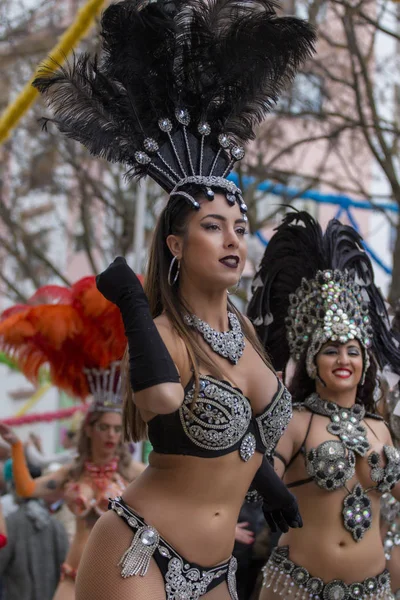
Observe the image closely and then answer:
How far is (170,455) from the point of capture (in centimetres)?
346

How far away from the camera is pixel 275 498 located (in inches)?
152

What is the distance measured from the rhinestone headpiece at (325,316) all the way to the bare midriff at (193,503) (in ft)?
4.73

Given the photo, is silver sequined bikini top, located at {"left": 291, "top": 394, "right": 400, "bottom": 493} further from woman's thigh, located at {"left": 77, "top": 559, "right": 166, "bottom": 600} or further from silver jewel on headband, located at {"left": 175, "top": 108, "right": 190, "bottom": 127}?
silver jewel on headband, located at {"left": 175, "top": 108, "right": 190, "bottom": 127}

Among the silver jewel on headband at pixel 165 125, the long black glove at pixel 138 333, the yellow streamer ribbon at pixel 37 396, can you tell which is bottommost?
the yellow streamer ribbon at pixel 37 396

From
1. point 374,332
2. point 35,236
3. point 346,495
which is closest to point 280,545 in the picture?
point 346,495

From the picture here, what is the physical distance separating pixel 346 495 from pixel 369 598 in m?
0.47

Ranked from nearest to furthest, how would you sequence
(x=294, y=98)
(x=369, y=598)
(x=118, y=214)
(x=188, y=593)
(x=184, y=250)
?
(x=188, y=593), (x=184, y=250), (x=369, y=598), (x=294, y=98), (x=118, y=214)

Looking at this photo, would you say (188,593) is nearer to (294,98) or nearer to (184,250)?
(184,250)

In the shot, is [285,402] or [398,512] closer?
[285,402]

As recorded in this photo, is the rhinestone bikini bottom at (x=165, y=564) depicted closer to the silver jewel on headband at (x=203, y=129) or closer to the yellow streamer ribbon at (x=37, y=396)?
the silver jewel on headband at (x=203, y=129)

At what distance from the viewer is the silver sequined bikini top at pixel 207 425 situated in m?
3.42

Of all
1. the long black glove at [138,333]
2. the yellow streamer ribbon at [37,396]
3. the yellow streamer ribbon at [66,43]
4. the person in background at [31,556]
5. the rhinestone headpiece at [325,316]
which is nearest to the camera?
the long black glove at [138,333]

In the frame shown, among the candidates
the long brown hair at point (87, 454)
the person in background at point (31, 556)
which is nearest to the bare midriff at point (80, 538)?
the long brown hair at point (87, 454)

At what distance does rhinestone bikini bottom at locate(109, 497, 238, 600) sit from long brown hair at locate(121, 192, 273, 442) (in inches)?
17.6
